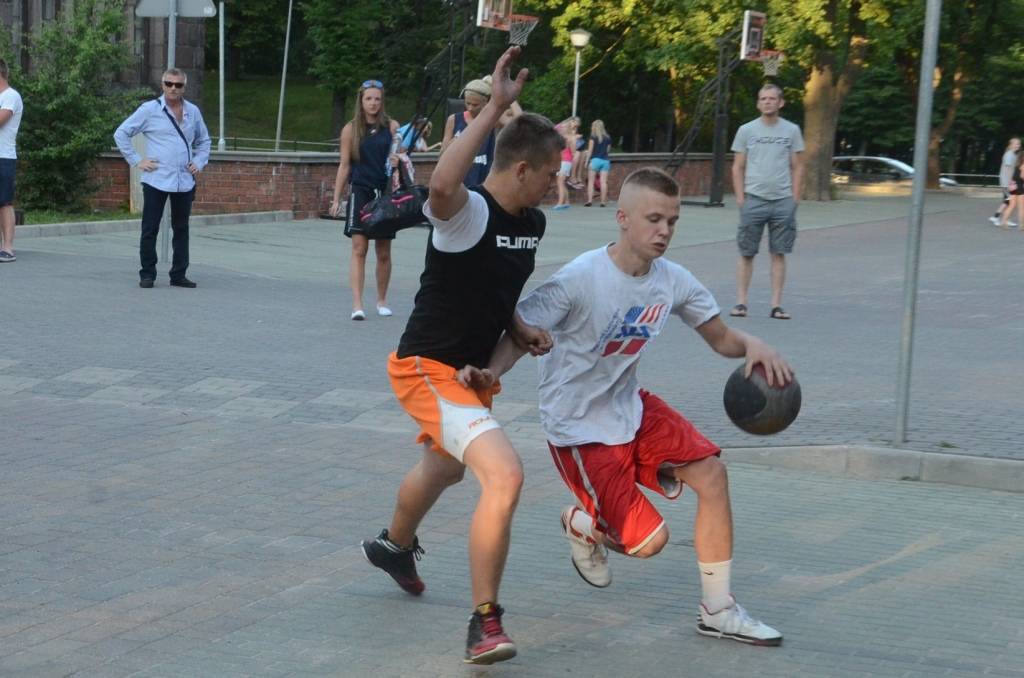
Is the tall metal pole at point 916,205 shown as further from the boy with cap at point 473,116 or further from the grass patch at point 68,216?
the grass patch at point 68,216

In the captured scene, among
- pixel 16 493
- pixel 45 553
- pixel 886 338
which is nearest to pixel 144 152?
pixel 886 338

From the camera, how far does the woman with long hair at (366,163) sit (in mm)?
12359

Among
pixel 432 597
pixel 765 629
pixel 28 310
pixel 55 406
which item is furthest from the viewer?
pixel 28 310

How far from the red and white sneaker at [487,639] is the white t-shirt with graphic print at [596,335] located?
25.9 inches

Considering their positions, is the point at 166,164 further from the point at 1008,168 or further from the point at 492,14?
the point at 1008,168

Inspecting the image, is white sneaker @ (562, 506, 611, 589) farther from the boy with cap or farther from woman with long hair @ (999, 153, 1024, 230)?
woman with long hair @ (999, 153, 1024, 230)

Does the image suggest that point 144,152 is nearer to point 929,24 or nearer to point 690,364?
point 690,364

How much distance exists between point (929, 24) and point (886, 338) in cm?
497

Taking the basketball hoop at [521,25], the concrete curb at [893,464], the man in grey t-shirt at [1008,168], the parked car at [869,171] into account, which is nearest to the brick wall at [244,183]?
the basketball hoop at [521,25]

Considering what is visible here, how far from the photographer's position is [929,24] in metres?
7.79

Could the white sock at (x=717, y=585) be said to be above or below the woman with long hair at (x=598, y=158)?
below

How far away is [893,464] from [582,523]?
2892 mm

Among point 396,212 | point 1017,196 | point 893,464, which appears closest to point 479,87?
point 893,464

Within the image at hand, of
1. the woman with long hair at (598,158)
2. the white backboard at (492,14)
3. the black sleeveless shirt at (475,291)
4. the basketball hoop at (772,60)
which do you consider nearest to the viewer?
the black sleeveless shirt at (475,291)
